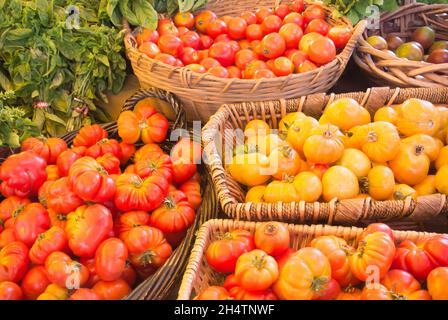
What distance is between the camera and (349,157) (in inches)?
59.8

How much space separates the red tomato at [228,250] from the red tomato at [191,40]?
4.12 feet

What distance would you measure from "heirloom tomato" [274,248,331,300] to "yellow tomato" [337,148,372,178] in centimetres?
44

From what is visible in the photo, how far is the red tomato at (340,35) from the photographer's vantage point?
6.99ft

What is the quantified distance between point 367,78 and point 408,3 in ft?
2.34

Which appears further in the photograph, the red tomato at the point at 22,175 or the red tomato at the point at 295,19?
the red tomato at the point at 295,19

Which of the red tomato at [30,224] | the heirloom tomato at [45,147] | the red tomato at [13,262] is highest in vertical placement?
the heirloom tomato at [45,147]

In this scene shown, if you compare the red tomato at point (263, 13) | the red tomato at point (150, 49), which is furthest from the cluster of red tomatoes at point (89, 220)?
the red tomato at point (263, 13)

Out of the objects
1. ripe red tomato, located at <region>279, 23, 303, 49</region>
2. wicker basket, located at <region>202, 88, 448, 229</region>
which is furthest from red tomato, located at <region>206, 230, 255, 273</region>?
ripe red tomato, located at <region>279, 23, 303, 49</region>

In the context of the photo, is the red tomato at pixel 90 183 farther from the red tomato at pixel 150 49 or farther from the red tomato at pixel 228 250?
the red tomato at pixel 150 49

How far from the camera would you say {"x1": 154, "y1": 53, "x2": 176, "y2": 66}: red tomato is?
2037 mm

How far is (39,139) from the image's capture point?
1849mm

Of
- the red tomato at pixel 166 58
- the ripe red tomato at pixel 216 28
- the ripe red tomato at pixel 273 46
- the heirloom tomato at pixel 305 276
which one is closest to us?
the heirloom tomato at pixel 305 276

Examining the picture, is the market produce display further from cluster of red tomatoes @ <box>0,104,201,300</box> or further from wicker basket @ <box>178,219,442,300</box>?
cluster of red tomatoes @ <box>0,104,201,300</box>
